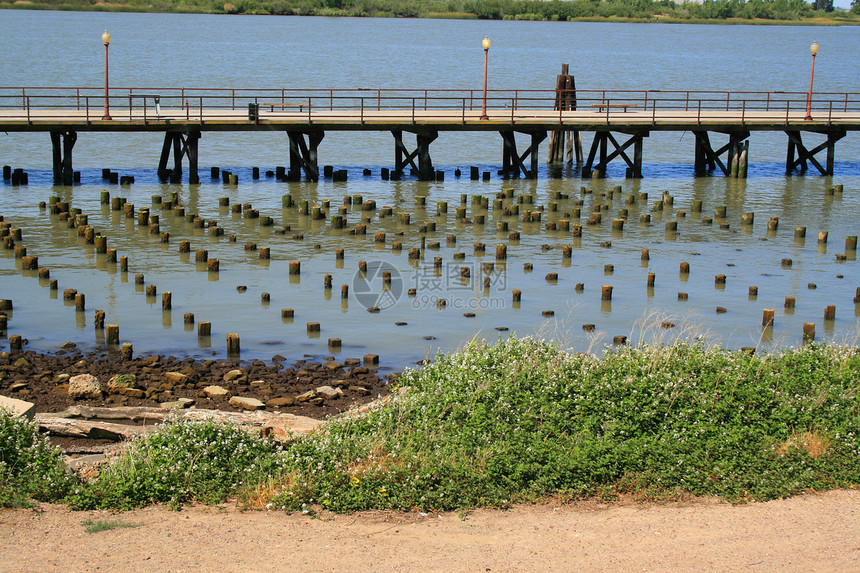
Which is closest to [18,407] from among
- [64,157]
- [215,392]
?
[215,392]

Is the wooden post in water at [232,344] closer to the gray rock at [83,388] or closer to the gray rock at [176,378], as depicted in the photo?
the gray rock at [176,378]

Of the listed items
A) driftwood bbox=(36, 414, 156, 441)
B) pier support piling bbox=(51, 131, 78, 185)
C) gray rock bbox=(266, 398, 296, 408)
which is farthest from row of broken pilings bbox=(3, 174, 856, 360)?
driftwood bbox=(36, 414, 156, 441)

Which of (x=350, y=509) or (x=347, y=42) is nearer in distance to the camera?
(x=350, y=509)

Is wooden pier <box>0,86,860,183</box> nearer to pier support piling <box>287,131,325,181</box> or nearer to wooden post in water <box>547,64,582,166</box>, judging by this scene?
pier support piling <box>287,131,325,181</box>

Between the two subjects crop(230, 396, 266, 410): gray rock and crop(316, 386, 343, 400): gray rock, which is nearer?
crop(230, 396, 266, 410): gray rock

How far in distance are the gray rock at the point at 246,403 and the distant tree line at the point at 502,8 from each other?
13160 cm

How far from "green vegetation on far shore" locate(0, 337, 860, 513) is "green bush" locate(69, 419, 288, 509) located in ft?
0.06

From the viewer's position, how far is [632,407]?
1090 cm

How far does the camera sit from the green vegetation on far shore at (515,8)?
472 feet

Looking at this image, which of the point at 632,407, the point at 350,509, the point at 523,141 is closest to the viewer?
the point at 350,509

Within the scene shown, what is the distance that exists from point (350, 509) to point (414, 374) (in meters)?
3.43

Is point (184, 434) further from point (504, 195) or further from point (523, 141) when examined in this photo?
point (523, 141)

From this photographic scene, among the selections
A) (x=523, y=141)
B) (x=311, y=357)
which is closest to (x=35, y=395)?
(x=311, y=357)

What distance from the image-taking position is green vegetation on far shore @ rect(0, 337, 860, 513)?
9461 millimetres
